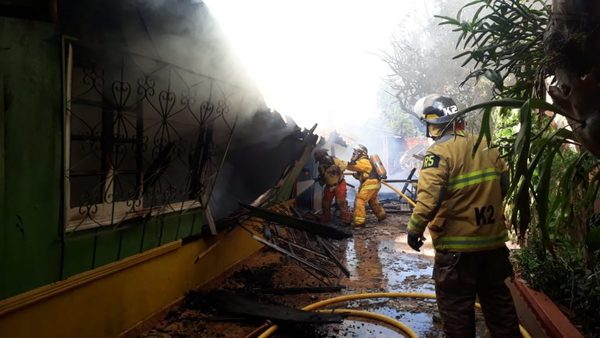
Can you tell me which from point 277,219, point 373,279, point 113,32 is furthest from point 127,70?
point 373,279

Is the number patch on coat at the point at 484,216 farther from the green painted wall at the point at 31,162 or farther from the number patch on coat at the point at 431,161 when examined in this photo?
the green painted wall at the point at 31,162

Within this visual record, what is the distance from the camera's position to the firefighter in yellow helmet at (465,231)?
313 centimetres

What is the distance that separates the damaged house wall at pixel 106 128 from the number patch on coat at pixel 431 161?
8.74 feet

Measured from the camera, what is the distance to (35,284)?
109 inches

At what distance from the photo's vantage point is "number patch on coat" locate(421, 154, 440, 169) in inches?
127

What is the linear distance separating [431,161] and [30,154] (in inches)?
124

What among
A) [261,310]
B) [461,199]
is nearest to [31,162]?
[261,310]

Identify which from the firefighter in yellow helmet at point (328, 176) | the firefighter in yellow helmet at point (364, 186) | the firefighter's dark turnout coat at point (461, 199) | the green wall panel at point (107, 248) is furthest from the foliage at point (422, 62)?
the green wall panel at point (107, 248)

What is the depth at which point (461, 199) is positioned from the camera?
126 inches

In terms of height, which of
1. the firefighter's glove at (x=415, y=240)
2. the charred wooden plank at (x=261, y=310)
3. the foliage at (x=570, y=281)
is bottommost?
the charred wooden plank at (x=261, y=310)

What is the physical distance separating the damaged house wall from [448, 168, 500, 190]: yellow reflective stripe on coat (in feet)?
9.78

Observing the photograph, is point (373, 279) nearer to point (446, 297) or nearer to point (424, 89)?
point (446, 297)

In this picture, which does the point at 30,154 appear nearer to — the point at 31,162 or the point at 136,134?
the point at 31,162

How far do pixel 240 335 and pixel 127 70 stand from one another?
3.03m
